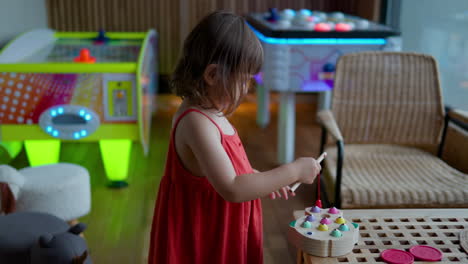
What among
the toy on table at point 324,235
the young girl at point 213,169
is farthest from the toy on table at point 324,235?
the young girl at point 213,169

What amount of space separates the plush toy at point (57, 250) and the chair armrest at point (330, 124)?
3.60 ft

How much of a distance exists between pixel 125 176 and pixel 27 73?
0.77 m

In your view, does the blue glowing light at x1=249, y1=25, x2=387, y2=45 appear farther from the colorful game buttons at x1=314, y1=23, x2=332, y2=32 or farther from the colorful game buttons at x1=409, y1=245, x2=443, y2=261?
the colorful game buttons at x1=409, y1=245, x2=443, y2=261

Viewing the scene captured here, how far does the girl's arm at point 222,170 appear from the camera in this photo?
1202mm

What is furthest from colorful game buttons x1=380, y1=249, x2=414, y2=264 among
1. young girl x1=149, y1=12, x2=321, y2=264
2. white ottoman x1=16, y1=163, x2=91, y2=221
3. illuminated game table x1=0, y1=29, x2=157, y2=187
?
illuminated game table x1=0, y1=29, x2=157, y2=187

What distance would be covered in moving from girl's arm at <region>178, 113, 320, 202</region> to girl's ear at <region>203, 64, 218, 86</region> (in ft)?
0.27

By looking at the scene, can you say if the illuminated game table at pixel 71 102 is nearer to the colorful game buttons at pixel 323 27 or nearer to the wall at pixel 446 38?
the colorful game buttons at pixel 323 27

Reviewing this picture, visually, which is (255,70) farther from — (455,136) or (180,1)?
(180,1)

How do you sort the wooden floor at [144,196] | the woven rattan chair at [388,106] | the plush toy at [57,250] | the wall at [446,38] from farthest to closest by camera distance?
1. the wall at [446,38]
2. the woven rattan chair at [388,106]
3. the wooden floor at [144,196]
4. the plush toy at [57,250]

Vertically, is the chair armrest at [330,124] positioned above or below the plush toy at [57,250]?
above

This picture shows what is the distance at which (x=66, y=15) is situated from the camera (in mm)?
5039

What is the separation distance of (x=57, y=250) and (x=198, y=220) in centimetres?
59

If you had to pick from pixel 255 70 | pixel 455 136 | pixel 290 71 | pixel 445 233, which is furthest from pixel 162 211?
pixel 290 71

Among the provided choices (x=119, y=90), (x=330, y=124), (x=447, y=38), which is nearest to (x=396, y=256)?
(x=330, y=124)
